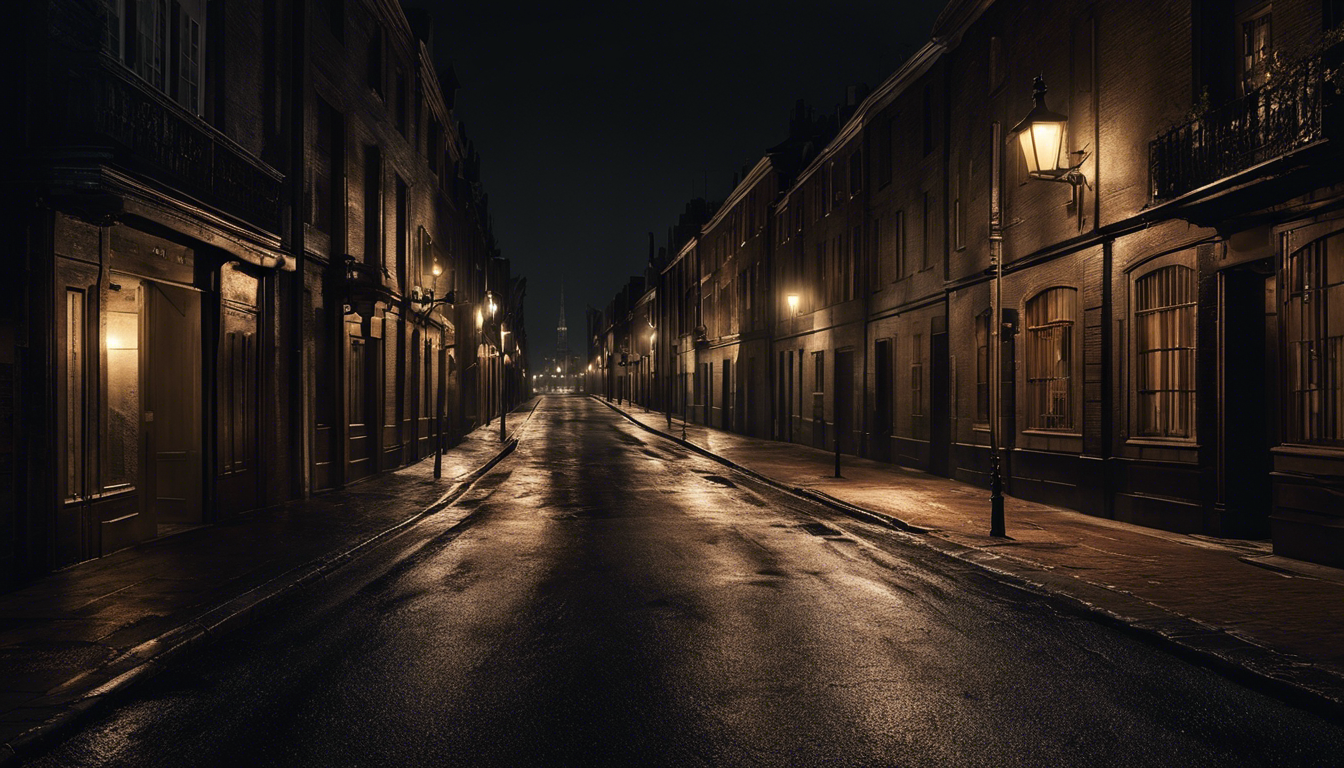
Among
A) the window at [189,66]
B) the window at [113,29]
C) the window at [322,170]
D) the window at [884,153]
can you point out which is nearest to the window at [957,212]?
the window at [884,153]

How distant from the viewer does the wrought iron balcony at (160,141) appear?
28.0ft

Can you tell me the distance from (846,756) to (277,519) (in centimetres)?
1055

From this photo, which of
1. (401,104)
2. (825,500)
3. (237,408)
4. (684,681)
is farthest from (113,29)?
(401,104)

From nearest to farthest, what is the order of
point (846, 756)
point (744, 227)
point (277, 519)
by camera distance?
point (846, 756)
point (277, 519)
point (744, 227)

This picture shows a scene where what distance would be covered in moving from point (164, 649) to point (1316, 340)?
11.8 metres

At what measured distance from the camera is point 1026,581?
8.62 m

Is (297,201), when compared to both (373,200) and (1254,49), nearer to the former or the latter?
(373,200)

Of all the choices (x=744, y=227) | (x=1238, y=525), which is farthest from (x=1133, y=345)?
(x=744, y=227)

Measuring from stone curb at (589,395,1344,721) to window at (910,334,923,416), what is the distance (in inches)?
433

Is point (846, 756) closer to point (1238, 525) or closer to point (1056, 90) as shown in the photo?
point (1238, 525)

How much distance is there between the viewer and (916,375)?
21578 millimetres

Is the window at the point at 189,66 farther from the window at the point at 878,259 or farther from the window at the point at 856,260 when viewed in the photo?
the window at the point at 856,260

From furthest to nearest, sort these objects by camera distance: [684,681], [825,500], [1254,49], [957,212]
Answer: [957,212], [825,500], [1254,49], [684,681]

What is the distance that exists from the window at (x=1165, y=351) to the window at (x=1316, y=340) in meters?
1.76
